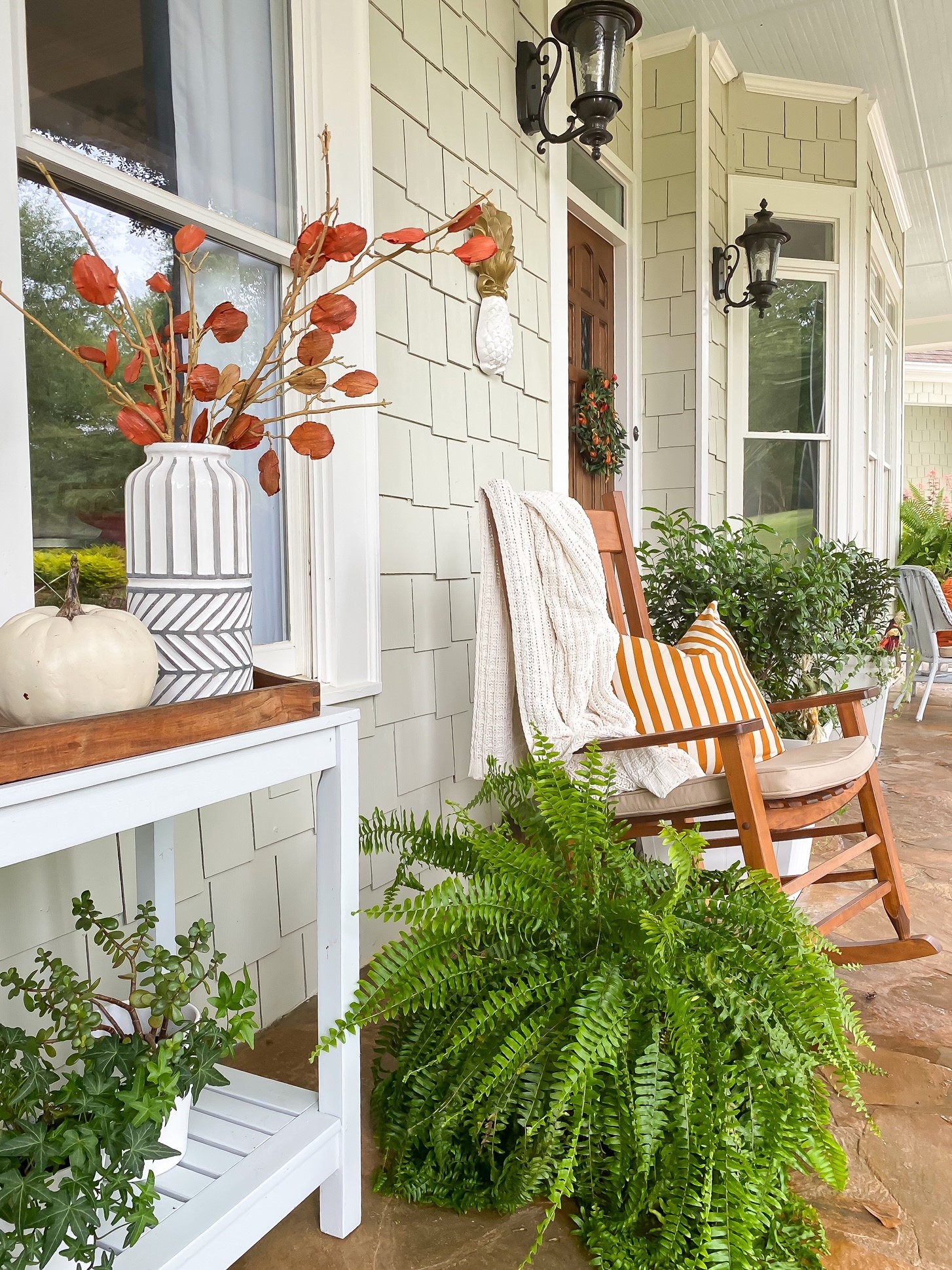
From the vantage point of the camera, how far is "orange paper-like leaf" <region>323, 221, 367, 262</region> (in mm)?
1133

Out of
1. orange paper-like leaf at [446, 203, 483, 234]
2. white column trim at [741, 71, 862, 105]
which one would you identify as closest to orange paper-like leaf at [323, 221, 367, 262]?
orange paper-like leaf at [446, 203, 483, 234]

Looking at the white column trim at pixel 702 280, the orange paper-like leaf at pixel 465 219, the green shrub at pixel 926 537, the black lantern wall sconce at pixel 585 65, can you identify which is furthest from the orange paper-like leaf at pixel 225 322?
the green shrub at pixel 926 537

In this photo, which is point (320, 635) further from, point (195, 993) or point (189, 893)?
point (195, 993)

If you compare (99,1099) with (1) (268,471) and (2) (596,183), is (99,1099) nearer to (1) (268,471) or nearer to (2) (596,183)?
(1) (268,471)

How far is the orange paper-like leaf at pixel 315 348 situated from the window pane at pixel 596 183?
2.63 metres

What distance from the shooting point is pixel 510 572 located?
5.97 ft

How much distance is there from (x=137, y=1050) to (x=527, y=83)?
2.59 m

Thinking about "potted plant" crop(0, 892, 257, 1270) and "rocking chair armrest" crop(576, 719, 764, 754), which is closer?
"potted plant" crop(0, 892, 257, 1270)

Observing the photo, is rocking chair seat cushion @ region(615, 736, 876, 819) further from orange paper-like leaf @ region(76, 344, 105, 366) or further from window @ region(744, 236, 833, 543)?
window @ region(744, 236, 833, 543)

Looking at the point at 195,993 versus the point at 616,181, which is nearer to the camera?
the point at 195,993

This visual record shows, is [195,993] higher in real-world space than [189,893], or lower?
lower

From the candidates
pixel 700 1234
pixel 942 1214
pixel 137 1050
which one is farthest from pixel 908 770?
pixel 137 1050

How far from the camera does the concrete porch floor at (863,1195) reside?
1.18 meters

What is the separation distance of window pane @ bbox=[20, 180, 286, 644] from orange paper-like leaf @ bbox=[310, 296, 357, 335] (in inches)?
18.7
